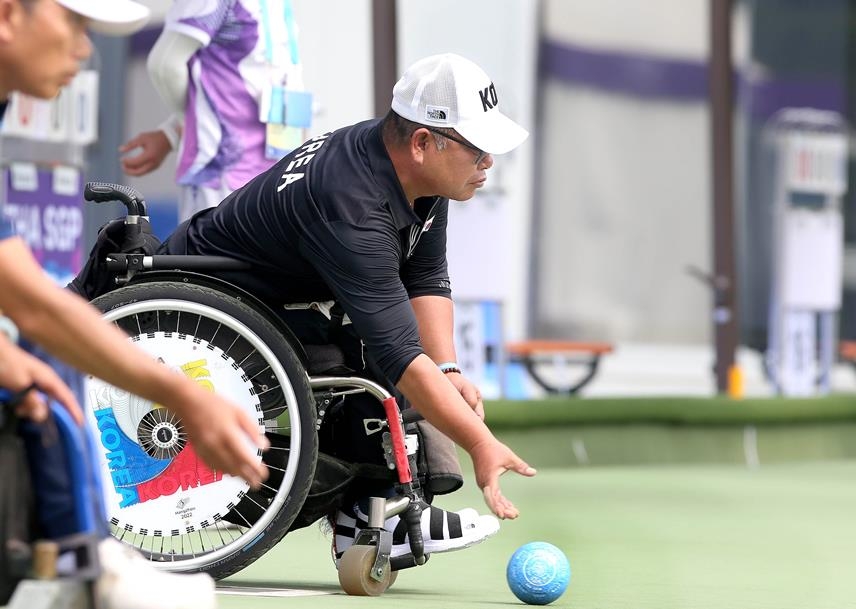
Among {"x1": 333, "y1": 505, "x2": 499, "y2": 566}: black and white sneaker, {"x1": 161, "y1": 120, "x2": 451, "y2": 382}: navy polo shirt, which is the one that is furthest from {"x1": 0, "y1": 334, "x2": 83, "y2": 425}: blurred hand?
{"x1": 333, "y1": 505, "x2": 499, "y2": 566}: black and white sneaker

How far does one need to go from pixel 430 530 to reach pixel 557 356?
433 cm

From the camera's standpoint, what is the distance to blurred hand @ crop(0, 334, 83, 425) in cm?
204

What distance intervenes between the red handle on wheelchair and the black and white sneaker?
0.14 metres

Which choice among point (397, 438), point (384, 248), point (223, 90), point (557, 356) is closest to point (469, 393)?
point (397, 438)

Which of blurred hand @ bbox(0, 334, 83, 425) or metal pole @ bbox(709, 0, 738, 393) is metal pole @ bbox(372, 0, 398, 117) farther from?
blurred hand @ bbox(0, 334, 83, 425)

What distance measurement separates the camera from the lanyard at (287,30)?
4.50 meters

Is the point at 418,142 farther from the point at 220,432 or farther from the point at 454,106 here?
the point at 220,432

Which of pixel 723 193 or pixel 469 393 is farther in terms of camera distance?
pixel 723 193

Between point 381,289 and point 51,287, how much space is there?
132cm

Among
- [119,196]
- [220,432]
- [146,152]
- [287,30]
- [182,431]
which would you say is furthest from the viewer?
[287,30]

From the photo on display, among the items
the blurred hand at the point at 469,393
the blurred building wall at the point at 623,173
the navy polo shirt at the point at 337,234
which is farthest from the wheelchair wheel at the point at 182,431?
the blurred building wall at the point at 623,173

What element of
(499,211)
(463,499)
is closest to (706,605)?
(463,499)

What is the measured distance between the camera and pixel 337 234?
327cm

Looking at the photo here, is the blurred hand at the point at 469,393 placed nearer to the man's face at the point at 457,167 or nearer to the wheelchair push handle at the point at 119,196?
the man's face at the point at 457,167
